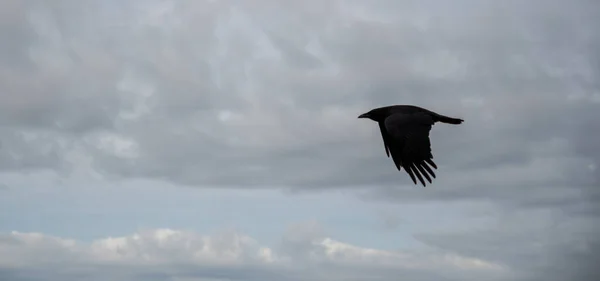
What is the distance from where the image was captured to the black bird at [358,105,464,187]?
27422 millimetres

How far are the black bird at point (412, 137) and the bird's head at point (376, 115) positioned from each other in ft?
2.02

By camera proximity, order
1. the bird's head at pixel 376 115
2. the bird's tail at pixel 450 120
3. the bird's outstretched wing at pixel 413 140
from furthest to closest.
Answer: the bird's head at pixel 376 115 → the bird's tail at pixel 450 120 → the bird's outstretched wing at pixel 413 140

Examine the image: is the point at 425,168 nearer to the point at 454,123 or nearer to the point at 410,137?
the point at 410,137

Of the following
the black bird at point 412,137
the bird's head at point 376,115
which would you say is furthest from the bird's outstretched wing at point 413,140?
the bird's head at point 376,115

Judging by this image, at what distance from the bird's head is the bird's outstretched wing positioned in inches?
107

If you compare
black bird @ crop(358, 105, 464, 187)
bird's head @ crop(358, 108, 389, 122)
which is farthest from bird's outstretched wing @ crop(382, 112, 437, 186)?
bird's head @ crop(358, 108, 389, 122)

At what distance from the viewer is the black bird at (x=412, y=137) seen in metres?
27.4

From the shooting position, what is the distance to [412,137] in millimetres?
28016

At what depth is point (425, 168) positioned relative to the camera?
89.9ft

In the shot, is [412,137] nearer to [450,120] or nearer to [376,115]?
[450,120]

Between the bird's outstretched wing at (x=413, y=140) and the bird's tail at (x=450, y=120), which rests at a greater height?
the bird's tail at (x=450, y=120)

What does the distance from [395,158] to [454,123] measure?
2.47 meters

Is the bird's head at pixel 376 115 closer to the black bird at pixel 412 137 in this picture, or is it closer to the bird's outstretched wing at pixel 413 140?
the black bird at pixel 412 137

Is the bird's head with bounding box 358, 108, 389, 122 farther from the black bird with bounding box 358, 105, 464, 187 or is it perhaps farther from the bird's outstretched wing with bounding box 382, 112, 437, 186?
the bird's outstretched wing with bounding box 382, 112, 437, 186
